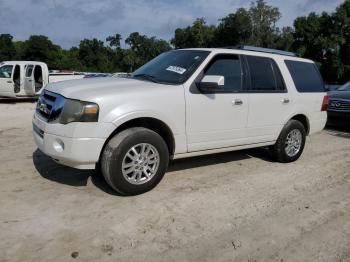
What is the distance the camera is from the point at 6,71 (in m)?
16.5

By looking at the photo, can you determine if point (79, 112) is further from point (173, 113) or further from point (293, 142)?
point (293, 142)

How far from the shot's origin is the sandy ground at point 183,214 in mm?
3439

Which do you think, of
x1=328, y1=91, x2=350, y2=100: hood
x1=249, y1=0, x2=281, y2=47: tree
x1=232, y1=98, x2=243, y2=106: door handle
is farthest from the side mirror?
x1=249, y1=0, x2=281, y2=47: tree

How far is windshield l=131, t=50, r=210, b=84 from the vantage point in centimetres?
505

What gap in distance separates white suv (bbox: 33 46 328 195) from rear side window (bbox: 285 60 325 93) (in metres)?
0.03

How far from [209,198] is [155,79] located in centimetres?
173

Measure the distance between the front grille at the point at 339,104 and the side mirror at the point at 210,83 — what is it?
5.94 meters

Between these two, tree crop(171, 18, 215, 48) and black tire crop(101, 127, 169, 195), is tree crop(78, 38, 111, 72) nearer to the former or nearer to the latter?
tree crop(171, 18, 215, 48)

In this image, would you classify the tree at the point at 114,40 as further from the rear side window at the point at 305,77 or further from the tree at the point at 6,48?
the rear side window at the point at 305,77

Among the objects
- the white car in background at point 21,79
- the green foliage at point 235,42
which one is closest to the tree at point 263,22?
the green foliage at point 235,42

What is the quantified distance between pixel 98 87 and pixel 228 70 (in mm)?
1937

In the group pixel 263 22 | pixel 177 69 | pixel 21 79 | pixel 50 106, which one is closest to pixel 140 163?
pixel 50 106

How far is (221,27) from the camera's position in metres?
65.1

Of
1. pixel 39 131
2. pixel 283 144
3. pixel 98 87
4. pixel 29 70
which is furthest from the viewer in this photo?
pixel 29 70
